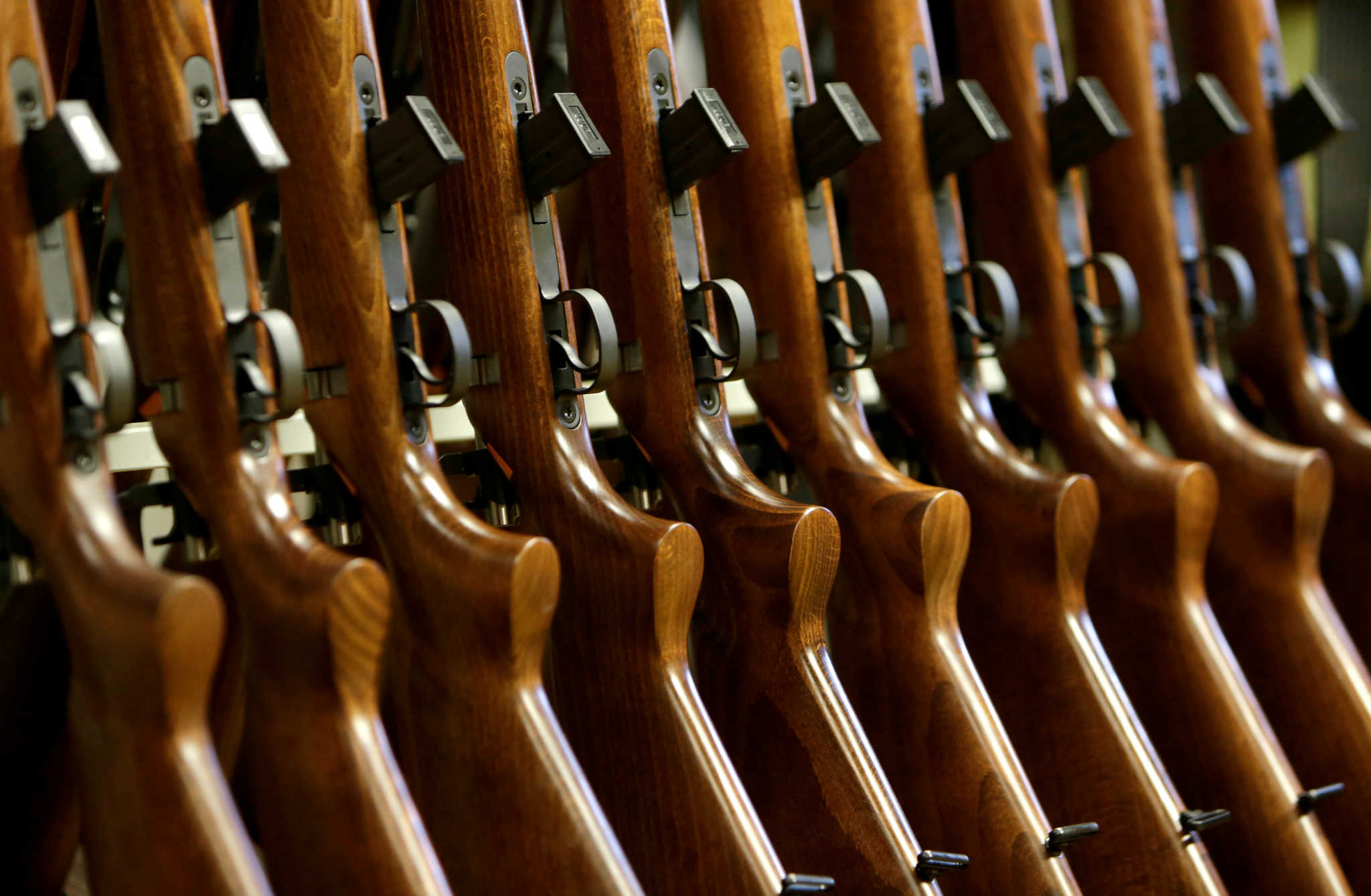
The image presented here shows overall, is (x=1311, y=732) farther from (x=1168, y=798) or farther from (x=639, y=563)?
(x=639, y=563)

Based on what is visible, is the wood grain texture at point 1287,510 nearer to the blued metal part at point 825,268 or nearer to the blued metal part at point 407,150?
the blued metal part at point 825,268

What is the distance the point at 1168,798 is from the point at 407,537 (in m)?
0.74

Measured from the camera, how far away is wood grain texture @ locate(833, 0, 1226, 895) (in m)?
1.41

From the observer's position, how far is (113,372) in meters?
0.99

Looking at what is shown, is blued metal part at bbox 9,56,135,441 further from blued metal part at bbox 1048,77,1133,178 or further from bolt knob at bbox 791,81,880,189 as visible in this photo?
blued metal part at bbox 1048,77,1133,178

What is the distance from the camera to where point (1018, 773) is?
4.34 feet

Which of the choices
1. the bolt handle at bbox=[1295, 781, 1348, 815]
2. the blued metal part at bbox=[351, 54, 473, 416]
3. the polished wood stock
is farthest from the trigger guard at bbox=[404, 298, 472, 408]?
the polished wood stock

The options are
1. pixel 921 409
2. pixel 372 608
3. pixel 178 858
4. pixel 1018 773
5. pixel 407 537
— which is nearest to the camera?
pixel 178 858

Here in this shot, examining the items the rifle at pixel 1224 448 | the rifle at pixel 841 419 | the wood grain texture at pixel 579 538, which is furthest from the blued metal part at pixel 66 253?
the rifle at pixel 1224 448

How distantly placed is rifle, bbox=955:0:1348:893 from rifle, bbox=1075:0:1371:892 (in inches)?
3.5

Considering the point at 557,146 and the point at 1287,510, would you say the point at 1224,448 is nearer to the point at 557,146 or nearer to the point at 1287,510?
the point at 1287,510

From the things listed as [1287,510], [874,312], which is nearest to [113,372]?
[874,312]

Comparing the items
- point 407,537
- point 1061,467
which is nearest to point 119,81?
point 407,537

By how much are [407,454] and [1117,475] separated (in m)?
0.81
